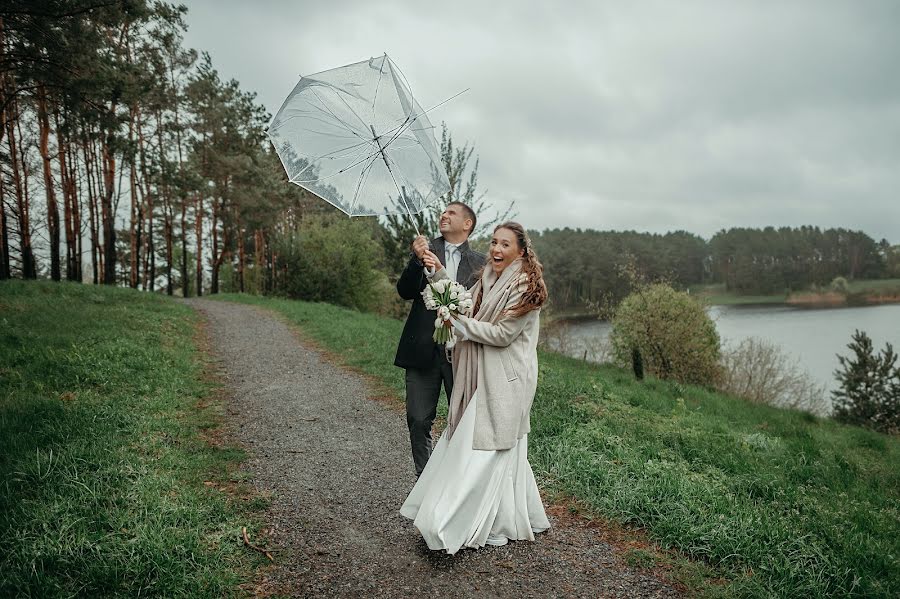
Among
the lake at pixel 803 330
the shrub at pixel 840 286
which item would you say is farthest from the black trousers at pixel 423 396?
the shrub at pixel 840 286

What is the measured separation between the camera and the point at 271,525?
12.7 ft

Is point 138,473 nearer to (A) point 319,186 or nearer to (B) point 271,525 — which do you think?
(B) point 271,525

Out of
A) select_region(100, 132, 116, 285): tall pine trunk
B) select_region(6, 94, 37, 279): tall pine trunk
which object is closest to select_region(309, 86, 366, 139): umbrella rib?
select_region(6, 94, 37, 279): tall pine trunk

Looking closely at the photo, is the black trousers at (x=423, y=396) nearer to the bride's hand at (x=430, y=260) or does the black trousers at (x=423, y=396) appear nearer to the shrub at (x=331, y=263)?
the bride's hand at (x=430, y=260)

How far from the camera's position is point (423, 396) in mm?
4094

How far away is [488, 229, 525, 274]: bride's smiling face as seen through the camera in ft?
11.5

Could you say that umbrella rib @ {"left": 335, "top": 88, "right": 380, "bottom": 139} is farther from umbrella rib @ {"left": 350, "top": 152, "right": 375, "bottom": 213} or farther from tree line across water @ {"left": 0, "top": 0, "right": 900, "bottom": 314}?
tree line across water @ {"left": 0, "top": 0, "right": 900, "bottom": 314}

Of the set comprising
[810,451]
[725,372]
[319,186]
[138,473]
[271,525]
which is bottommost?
[725,372]

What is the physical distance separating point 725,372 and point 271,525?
2521 cm

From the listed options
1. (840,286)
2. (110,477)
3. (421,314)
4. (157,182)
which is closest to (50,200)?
(157,182)

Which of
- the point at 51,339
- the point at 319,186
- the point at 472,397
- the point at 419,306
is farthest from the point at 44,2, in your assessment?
the point at 472,397

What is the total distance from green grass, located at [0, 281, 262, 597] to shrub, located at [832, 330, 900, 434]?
94.2 feet

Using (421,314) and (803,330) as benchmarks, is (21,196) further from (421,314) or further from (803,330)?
(803,330)

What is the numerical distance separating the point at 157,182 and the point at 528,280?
50.3 feet
